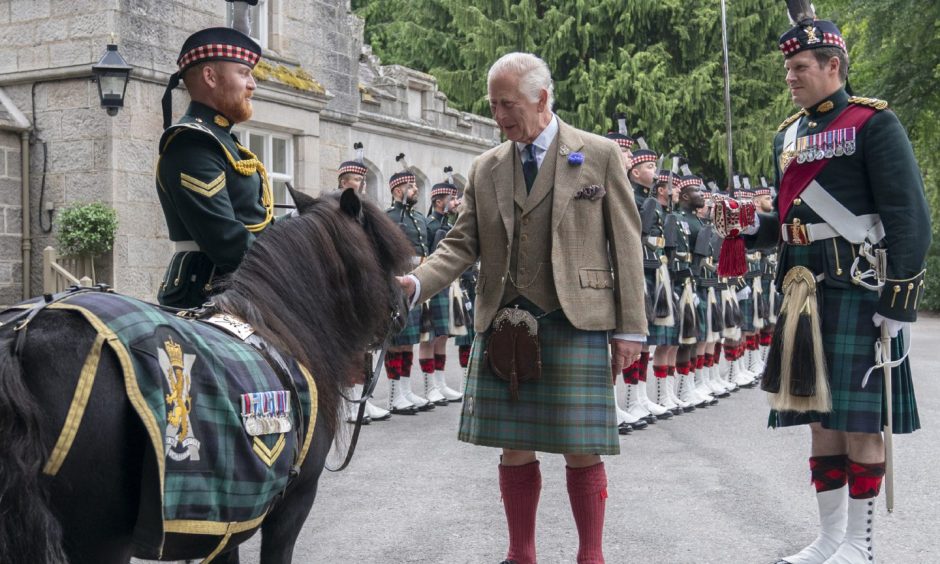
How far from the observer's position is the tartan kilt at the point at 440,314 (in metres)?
10.4

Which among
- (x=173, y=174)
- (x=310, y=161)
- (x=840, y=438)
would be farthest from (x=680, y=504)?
(x=310, y=161)

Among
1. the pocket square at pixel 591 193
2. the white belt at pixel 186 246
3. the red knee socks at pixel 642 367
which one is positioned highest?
the pocket square at pixel 591 193

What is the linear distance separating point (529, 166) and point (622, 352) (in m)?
0.84

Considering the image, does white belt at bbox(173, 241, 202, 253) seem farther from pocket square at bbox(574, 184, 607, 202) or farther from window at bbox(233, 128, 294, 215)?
window at bbox(233, 128, 294, 215)

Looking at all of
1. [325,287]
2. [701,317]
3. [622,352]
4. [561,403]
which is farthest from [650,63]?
[325,287]

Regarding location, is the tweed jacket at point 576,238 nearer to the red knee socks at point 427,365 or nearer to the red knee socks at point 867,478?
the red knee socks at point 867,478

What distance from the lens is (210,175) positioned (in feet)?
12.7

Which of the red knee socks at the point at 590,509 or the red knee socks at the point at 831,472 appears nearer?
the red knee socks at the point at 590,509

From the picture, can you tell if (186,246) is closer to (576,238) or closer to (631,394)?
(576,238)

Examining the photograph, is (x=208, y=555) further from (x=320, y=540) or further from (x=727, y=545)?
(x=727, y=545)

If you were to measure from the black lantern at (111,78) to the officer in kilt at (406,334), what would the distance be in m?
2.74

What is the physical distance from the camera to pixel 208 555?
2.97 meters

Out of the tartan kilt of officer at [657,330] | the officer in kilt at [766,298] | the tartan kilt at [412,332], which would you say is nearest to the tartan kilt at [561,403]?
the tartan kilt of officer at [657,330]

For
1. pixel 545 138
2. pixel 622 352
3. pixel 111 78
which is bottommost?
pixel 622 352
